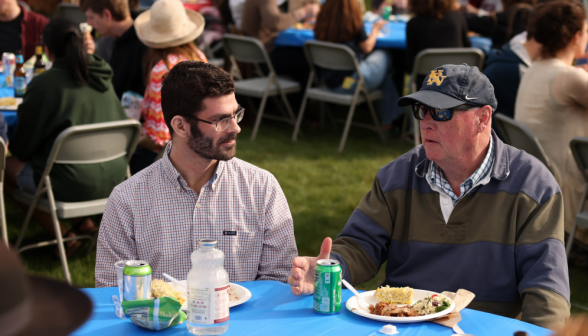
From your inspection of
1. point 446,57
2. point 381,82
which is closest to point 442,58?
point 446,57

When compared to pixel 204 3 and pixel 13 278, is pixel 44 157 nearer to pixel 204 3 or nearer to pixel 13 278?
pixel 13 278

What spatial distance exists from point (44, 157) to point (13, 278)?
3.56 meters

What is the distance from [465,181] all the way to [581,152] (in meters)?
1.76

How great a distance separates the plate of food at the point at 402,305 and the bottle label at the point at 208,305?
44cm

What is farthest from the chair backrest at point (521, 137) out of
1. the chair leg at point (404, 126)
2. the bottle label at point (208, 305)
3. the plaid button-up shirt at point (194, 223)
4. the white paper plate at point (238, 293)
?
the chair leg at point (404, 126)

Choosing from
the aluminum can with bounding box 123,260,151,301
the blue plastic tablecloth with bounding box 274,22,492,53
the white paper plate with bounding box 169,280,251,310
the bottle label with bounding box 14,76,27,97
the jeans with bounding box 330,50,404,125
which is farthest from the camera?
the blue plastic tablecloth with bounding box 274,22,492,53

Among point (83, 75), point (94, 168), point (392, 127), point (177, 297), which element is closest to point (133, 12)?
point (83, 75)

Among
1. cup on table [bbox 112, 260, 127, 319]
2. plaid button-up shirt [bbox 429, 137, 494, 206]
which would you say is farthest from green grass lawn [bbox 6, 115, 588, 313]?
cup on table [bbox 112, 260, 127, 319]

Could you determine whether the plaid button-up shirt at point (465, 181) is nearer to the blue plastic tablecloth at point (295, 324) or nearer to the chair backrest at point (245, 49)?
the blue plastic tablecloth at point (295, 324)

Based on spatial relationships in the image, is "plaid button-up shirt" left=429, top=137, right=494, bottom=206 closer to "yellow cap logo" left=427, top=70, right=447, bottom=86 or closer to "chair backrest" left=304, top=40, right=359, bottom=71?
"yellow cap logo" left=427, top=70, right=447, bottom=86

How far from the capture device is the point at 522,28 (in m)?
7.34

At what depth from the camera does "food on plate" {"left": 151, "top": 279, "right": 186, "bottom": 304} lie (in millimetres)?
1950

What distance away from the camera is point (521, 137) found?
408 centimetres

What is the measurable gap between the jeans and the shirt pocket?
4.73 m
